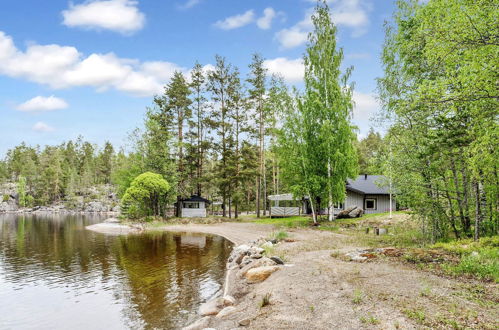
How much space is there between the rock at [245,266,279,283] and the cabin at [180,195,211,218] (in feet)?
107

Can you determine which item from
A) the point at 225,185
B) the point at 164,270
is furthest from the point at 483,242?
the point at 225,185

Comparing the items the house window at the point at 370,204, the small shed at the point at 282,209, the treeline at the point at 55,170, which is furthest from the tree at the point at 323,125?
the treeline at the point at 55,170

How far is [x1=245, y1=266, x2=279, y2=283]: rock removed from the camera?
1087cm

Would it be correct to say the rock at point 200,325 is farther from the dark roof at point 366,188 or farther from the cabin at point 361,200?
the dark roof at point 366,188

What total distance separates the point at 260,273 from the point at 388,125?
469 inches

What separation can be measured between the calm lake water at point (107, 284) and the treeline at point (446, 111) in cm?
1070

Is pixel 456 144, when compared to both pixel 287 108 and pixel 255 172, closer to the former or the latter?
pixel 287 108

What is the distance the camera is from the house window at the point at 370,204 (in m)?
38.8

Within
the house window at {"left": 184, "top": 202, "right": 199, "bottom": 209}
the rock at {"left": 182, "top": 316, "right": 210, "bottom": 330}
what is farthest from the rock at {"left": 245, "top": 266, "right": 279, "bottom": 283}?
the house window at {"left": 184, "top": 202, "right": 199, "bottom": 209}

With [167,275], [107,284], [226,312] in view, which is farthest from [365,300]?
[107,284]

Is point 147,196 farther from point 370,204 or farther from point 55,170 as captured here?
point 55,170

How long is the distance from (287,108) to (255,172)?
11.5 metres

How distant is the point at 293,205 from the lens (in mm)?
41938

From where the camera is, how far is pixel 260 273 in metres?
11.0
